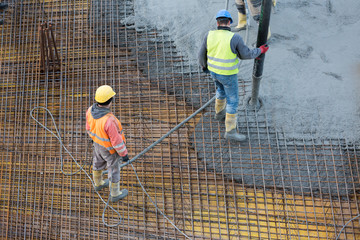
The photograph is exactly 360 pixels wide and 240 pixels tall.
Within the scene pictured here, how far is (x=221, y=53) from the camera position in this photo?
3504mm

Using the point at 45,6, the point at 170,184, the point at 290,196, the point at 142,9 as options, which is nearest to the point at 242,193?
the point at 290,196

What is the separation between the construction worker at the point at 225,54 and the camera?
3.42m

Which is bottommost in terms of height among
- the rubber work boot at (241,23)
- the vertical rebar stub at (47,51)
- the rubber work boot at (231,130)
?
the rubber work boot at (231,130)

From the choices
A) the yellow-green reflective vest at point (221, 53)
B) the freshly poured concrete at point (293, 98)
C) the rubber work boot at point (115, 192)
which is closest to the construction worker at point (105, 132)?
the rubber work boot at point (115, 192)

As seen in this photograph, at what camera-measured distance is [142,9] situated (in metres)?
5.52

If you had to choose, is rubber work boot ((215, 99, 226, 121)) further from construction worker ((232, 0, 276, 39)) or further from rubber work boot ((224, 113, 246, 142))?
construction worker ((232, 0, 276, 39))

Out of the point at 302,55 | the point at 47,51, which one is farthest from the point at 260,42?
the point at 47,51

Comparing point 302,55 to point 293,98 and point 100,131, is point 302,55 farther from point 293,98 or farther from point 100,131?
point 100,131

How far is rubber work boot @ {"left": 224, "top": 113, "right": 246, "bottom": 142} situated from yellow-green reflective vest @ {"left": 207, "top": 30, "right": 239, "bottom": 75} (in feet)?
2.18

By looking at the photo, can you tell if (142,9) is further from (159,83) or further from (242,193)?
(242,193)

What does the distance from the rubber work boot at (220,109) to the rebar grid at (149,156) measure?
17cm

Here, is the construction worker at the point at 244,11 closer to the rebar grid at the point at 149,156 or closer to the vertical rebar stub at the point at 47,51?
the rebar grid at the point at 149,156

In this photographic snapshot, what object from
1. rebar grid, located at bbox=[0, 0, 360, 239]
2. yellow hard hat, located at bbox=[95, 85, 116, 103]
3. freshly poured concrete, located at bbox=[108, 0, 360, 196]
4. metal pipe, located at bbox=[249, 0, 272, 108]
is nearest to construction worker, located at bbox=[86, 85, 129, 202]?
yellow hard hat, located at bbox=[95, 85, 116, 103]

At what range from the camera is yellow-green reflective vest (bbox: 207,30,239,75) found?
345 cm
